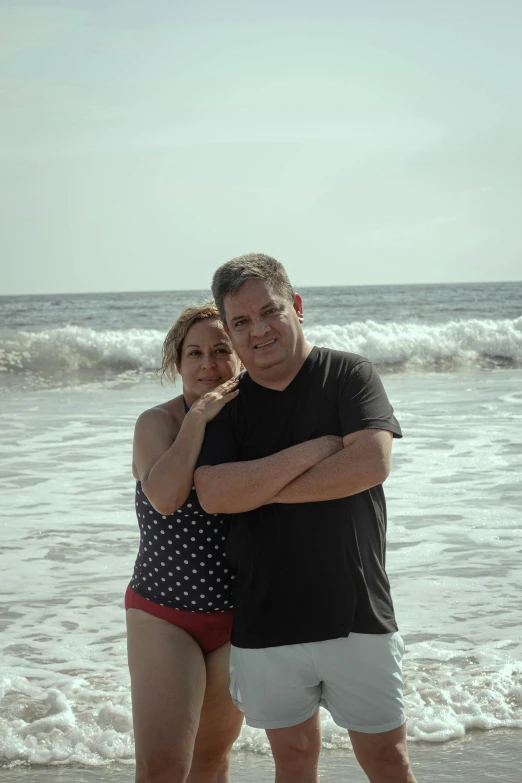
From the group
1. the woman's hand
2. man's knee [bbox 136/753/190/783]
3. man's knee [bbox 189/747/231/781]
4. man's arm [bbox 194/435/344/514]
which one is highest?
the woman's hand

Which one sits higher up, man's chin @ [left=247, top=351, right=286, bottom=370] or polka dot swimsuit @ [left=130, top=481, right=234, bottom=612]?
man's chin @ [left=247, top=351, right=286, bottom=370]

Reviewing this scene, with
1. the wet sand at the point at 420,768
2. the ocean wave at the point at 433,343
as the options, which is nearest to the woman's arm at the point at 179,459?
the wet sand at the point at 420,768

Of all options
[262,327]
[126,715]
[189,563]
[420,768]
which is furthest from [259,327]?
[126,715]

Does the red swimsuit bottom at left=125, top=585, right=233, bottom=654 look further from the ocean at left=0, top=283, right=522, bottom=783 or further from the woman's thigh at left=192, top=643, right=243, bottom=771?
the ocean at left=0, top=283, right=522, bottom=783

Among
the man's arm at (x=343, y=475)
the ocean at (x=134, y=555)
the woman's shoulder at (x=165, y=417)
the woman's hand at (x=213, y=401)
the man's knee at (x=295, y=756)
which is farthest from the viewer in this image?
the ocean at (x=134, y=555)

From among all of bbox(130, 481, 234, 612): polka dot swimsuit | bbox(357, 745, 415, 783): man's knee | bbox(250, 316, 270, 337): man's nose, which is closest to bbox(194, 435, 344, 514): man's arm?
bbox(130, 481, 234, 612): polka dot swimsuit

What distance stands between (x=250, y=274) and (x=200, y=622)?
1099 mm

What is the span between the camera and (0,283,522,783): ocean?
11.8ft

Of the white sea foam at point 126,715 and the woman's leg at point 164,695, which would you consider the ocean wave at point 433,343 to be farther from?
the woman's leg at point 164,695

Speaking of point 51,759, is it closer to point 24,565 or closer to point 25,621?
point 25,621

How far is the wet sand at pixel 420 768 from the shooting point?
3.30 m

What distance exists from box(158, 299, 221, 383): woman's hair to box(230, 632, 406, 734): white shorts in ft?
3.58

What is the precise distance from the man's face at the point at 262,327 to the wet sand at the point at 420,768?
70.4 inches

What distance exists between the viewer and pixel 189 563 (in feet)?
8.91
